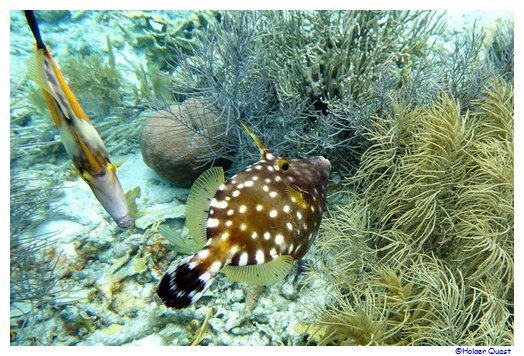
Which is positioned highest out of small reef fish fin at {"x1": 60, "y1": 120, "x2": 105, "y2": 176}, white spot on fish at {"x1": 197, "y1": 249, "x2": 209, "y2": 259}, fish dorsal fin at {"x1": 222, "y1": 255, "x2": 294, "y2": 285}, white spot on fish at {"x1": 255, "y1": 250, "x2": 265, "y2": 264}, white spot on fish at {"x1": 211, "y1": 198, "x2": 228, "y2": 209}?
small reef fish fin at {"x1": 60, "y1": 120, "x2": 105, "y2": 176}

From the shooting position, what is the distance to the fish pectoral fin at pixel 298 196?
2473 mm

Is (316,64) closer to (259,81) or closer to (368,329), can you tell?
(259,81)

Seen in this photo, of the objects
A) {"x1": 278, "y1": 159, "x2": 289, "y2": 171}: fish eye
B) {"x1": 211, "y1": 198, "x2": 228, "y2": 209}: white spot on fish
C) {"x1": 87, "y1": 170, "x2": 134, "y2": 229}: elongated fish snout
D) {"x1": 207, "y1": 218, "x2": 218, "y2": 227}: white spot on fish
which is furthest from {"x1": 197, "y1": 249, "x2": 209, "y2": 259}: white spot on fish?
{"x1": 278, "y1": 159, "x2": 289, "y2": 171}: fish eye

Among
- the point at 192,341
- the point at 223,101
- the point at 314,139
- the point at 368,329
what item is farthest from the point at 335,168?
the point at 192,341

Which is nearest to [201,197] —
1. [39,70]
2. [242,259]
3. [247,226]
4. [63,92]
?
[247,226]

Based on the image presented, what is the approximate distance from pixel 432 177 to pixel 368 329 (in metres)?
1.27

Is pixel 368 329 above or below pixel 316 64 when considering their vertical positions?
below

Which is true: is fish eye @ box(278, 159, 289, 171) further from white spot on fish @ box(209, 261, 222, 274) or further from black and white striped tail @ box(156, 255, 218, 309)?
black and white striped tail @ box(156, 255, 218, 309)

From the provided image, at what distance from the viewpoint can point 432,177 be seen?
2.79 metres

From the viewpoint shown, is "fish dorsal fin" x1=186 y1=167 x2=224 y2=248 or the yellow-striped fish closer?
the yellow-striped fish

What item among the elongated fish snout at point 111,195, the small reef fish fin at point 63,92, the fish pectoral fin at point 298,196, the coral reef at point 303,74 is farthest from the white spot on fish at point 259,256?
the coral reef at point 303,74

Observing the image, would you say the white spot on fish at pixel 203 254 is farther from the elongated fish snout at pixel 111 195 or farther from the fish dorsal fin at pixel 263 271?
the elongated fish snout at pixel 111 195

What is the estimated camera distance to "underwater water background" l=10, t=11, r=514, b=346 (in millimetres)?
2619
